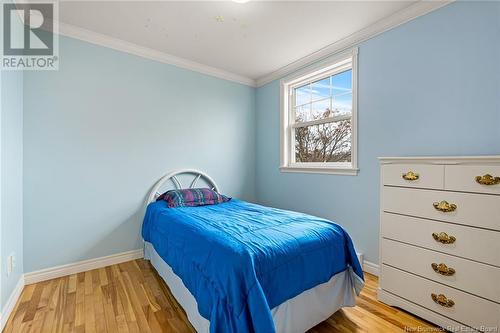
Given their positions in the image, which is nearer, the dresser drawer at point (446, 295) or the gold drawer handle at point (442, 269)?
the dresser drawer at point (446, 295)

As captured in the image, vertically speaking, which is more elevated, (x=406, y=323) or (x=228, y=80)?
(x=228, y=80)

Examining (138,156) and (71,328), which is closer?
(71,328)

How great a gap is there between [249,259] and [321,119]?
86.5 inches

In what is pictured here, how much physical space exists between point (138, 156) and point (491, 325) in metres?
3.20

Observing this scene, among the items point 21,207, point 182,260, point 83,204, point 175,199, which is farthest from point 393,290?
point 21,207

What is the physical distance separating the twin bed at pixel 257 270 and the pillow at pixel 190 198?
0.46 m

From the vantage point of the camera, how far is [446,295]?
5.02ft

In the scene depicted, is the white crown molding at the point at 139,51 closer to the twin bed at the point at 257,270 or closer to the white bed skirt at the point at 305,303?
the twin bed at the point at 257,270

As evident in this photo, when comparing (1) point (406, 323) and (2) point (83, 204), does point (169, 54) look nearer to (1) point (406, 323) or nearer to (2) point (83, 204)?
(2) point (83, 204)

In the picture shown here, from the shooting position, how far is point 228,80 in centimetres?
345

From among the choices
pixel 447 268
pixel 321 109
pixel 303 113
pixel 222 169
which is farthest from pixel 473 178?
pixel 222 169

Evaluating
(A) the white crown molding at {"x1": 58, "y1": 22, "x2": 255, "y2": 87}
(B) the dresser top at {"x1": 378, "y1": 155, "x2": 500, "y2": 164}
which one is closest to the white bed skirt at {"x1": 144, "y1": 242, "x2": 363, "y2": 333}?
(B) the dresser top at {"x1": 378, "y1": 155, "x2": 500, "y2": 164}

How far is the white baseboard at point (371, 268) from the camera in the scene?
227 cm

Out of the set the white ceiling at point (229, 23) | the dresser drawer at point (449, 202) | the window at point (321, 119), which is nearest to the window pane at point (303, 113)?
the window at point (321, 119)
